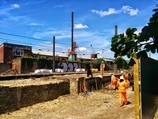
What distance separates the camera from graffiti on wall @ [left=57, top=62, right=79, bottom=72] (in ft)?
149

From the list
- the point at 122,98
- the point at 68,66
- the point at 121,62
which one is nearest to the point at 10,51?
the point at 68,66

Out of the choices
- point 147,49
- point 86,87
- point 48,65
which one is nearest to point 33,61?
point 48,65

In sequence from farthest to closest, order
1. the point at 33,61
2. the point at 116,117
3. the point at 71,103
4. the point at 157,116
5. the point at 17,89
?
the point at 33,61
the point at 71,103
the point at 17,89
the point at 116,117
the point at 157,116

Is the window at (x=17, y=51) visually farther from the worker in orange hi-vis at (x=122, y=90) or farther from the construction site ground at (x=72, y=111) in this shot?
the worker in orange hi-vis at (x=122, y=90)

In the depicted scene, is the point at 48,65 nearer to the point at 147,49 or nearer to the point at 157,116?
the point at 157,116

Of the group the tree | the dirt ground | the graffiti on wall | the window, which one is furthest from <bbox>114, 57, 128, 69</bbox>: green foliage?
the window

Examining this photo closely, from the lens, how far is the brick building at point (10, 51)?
46875mm

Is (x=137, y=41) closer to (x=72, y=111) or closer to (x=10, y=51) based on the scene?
(x=72, y=111)

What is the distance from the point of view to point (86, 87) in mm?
19312

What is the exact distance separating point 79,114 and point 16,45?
39067 mm

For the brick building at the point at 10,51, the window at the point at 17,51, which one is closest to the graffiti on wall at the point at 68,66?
the brick building at the point at 10,51

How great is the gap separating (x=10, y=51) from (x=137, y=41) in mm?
47394

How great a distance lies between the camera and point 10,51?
4788 centimetres

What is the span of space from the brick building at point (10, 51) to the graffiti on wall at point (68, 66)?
345 inches
